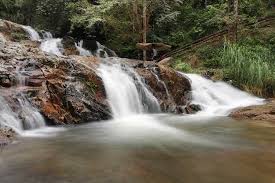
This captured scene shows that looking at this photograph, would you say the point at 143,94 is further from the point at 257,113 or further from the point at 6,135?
the point at 6,135

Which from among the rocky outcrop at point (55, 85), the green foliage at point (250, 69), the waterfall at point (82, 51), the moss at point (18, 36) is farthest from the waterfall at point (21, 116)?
the waterfall at point (82, 51)

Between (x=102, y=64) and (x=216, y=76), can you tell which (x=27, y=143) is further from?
(x=216, y=76)

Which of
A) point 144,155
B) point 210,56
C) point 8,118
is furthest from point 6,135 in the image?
point 210,56

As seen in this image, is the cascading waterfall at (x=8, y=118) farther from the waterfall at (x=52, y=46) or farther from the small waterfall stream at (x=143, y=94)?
the waterfall at (x=52, y=46)

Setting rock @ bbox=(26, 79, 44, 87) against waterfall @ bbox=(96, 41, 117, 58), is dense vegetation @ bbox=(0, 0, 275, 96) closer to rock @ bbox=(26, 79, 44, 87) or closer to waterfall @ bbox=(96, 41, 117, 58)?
waterfall @ bbox=(96, 41, 117, 58)

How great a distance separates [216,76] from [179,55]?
3689mm

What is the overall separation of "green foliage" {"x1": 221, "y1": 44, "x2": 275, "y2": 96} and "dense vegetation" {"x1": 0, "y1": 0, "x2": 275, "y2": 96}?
75 millimetres

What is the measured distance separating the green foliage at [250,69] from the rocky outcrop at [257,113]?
2905 millimetres

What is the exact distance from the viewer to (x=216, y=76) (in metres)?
14.3

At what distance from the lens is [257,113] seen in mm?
9453

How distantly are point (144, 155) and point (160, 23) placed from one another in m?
14.9

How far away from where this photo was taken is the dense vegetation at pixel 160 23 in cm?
1633

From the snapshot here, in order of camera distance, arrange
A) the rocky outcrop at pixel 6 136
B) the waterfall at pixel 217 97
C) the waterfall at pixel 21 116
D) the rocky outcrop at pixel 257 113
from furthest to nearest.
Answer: the waterfall at pixel 217 97
the rocky outcrop at pixel 257 113
the waterfall at pixel 21 116
the rocky outcrop at pixel 6 136

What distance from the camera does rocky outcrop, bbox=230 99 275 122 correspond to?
29.7ft
